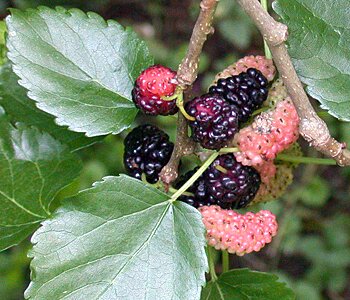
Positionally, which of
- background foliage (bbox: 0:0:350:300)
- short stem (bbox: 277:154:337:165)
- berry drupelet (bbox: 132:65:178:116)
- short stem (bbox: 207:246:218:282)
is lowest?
background foliage (bbox: 0:0:350:300)

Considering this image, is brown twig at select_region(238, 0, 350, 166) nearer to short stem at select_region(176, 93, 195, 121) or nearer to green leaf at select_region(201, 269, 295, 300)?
short stem at select_region(176, 93, 195, 121)

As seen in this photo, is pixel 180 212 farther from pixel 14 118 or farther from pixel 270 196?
pixel 14 118

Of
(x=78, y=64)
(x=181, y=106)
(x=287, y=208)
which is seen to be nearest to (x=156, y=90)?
(x=181, y=106)

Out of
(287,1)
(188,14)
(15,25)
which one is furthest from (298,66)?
(188,14)

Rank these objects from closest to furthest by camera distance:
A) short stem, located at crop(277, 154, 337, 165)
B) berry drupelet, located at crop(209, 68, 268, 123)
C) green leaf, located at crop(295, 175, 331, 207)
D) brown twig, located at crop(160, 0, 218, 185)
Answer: brown twig, located at crop(160, 0, 218, 185), berry drupelet, located at crop(209, 68, 268, 123), short stem, located at crop(277, 154, 337, 165), green leaf, located at crop(295, 175, 331, 207)

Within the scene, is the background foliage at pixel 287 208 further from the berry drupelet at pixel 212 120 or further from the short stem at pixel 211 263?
the berry drupelet at pixel 212 120

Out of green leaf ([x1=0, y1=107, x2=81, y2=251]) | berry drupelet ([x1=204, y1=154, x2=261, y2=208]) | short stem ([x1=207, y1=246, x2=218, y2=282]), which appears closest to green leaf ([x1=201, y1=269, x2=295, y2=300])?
short stem ([x1=207, y1=246, x2=218, y2=282])

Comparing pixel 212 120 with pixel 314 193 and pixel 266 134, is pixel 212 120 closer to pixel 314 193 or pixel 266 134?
pixel 266 134
